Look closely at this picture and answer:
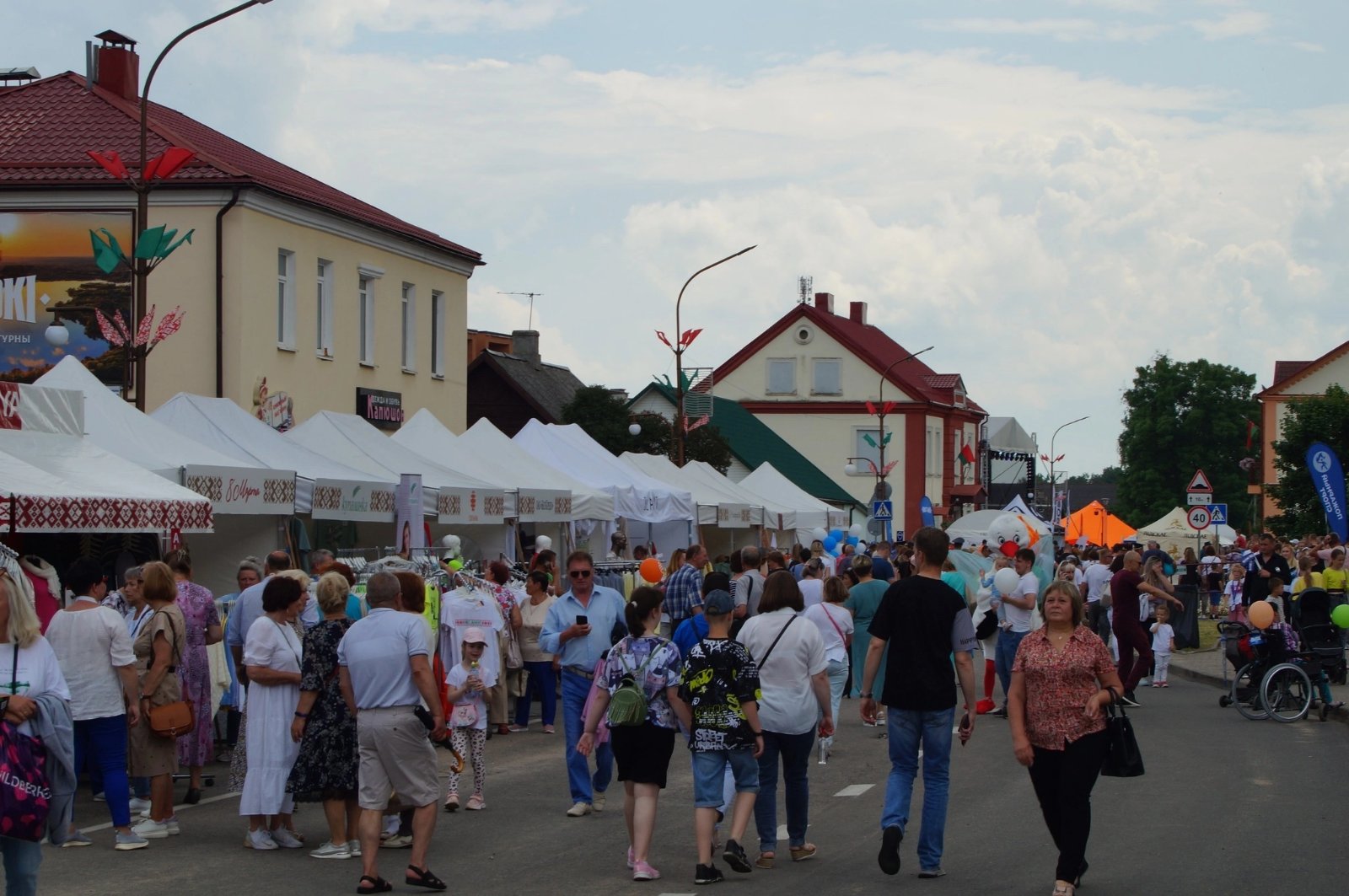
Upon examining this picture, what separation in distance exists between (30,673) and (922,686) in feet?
14.9

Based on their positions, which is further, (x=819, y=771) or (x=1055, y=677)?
(x=819, y=771)

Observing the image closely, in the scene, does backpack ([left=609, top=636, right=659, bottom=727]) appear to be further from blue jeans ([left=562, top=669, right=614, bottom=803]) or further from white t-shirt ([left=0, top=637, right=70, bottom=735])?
white t-shirt ([left=0, top=637, right=70, bottom=735])

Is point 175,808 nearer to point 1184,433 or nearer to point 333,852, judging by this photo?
point 333,852

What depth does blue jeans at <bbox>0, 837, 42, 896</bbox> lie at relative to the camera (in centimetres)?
678

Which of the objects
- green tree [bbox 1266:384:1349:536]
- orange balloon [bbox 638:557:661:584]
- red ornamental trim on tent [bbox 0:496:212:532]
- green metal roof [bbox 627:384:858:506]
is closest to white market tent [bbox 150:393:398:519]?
red ornamental trim on tent [bbox 0:496:212:532]

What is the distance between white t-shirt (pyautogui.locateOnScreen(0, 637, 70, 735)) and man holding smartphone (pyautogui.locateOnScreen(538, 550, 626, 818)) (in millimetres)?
4710

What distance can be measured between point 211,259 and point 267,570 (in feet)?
51.2

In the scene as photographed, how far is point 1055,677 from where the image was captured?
27.9 feet

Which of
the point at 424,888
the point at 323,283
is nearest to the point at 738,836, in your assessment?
the point at 424,888

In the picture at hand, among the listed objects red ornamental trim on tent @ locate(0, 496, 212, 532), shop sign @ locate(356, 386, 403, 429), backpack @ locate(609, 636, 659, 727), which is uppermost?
shop sign @ locate(356, 386, 403, 429)

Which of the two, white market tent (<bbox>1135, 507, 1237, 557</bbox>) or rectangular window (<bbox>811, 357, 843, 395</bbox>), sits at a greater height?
rectangular window (<bbox>811, 357, 843, 395</bbox>)

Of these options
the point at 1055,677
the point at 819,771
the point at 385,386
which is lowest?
the point at 819,771

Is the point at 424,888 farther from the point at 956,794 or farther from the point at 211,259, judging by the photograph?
the point at 211,259

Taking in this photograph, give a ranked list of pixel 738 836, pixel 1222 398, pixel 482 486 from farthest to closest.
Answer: pixel 1222 398 → pixel 482 486 → pixel 738 836
